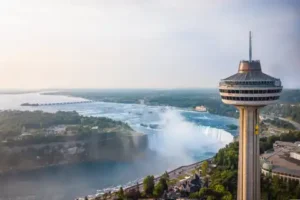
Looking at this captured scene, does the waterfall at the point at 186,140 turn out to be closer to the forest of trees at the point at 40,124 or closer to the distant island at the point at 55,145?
the distant island at the point at 55,145

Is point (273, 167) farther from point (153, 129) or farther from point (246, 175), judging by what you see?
point (153, 129)

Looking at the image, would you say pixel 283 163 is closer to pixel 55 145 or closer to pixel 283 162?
pixel 283 162

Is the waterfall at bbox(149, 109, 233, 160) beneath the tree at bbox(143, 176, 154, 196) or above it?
beneath

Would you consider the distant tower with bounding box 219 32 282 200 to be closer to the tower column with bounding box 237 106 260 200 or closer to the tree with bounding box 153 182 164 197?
the tower column with bounding box 237 106 260 200

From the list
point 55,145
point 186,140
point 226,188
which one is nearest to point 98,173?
point 55,145

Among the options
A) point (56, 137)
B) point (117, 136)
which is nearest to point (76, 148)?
point (56, 137)

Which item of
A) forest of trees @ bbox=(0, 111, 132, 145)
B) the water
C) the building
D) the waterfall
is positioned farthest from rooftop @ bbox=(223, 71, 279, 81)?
forest of trees @ bbox=(0, 111, 132, 145)
